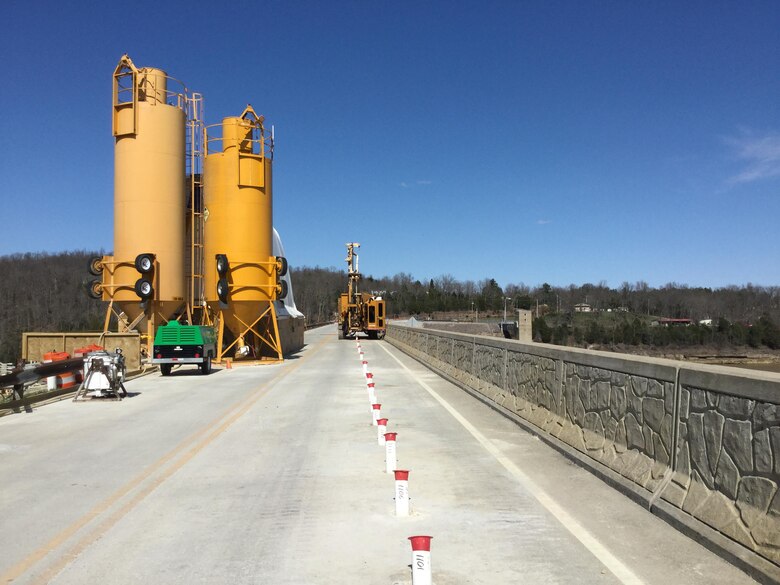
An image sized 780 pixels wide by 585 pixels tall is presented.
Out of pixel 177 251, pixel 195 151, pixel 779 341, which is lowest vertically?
pixel 779 341

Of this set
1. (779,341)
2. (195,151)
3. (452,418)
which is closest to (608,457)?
(452,418)

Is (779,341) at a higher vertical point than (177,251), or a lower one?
lower

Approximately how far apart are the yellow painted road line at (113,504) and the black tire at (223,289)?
52.5ft

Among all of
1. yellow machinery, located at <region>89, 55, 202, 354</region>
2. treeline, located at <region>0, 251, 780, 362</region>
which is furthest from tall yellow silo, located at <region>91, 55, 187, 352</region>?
treeline, located at <region>0, 251, 780, 362</region>

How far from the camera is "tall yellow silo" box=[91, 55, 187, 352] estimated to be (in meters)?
27.8

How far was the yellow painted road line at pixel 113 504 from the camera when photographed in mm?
4922

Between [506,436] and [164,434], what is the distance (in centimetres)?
578

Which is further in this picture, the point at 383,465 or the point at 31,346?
the point at 31,346

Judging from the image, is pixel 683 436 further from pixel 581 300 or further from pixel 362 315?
pixel 581 300

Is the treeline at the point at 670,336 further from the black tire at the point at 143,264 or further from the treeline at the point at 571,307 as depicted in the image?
the black tire at the point at 143,264

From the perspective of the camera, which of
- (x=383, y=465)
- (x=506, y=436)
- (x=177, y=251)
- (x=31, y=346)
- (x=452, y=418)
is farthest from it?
(x=177, y=251)

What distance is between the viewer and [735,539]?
494 cm

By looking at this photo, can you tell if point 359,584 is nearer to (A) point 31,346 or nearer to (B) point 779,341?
(A) point 31,346

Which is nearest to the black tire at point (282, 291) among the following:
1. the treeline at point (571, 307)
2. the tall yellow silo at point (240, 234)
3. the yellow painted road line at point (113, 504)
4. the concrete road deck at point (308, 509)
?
the tall yellow silo at point (240, 234)
